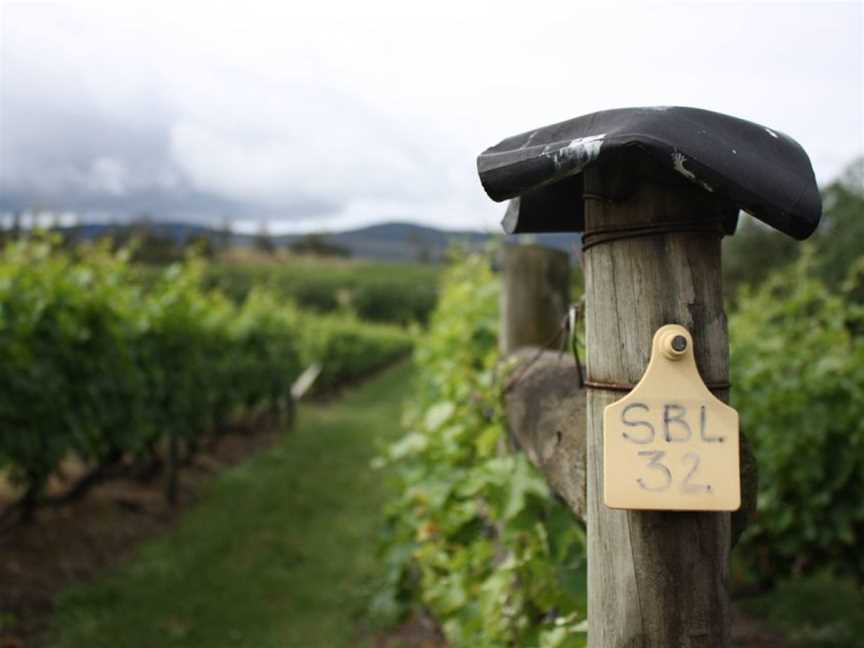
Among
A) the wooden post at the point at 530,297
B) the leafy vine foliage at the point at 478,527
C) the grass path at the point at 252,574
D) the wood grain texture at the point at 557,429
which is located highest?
the wooden post at the point at 530,297

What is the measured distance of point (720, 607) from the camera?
50.8 inches

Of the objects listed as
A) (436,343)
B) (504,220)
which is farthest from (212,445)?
(504,220)

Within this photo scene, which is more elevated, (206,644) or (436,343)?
(436,343)

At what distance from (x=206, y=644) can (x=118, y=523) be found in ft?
8.99

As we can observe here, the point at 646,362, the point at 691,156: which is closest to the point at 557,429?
the point at 646,362

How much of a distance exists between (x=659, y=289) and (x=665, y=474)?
30cm

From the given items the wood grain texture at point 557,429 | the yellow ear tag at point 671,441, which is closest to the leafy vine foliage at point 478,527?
the wood grain texture at point 557,429

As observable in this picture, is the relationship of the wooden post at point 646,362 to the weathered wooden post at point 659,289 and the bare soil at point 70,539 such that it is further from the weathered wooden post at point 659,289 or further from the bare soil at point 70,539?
the bare soil at point 70,539

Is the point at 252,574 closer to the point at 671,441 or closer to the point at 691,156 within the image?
the point at 671,441

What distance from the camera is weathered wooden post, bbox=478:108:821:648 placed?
121cm

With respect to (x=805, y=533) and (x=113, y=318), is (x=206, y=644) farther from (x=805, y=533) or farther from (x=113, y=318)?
(x=805, y=533)

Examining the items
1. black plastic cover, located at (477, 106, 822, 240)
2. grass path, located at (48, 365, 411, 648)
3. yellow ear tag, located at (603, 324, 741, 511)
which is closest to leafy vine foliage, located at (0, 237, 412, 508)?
grass path, located at (48, 365, 411, 648)

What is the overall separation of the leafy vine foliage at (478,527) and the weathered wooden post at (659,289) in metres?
0.54

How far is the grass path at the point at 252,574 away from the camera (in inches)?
185
